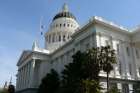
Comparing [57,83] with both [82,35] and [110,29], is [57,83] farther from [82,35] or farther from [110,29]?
[110,29]

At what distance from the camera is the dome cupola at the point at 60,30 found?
67062 mm

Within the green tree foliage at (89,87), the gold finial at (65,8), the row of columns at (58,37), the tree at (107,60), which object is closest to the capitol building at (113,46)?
the tree at (107,60)

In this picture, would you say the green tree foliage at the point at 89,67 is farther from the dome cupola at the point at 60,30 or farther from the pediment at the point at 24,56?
the dome cupola at the point at 60,30

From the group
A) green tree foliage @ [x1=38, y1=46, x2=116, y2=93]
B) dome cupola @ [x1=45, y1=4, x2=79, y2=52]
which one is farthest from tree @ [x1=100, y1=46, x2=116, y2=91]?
dome cupola @ [x1=45, y1=4, x2=79, y2=52]

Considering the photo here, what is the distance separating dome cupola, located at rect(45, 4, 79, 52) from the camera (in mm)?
67062

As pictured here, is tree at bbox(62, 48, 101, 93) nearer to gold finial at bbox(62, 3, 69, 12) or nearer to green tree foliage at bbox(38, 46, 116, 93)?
green tree foliage at bbox(38, 46, 116, 93)

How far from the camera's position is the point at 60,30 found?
6812 cm

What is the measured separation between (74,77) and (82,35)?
43.1 feet

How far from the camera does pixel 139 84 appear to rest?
36.6 m

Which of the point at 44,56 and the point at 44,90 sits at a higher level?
the point at 44,56

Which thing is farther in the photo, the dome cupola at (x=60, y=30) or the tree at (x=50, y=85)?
the dome cupola at (x=60, y=30)

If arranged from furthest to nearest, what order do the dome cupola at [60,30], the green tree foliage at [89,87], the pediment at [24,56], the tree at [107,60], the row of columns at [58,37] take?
1. the row of columns at [58,37]
2. the dome cupola at [60,30]
3. the pediment at [24,56]
4. the tree at [107,60]
5. the green tree foliage at [89,87]

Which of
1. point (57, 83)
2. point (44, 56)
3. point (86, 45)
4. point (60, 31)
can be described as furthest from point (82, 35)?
point (60, 31)

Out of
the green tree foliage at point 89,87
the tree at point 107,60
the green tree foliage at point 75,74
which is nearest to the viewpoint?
the green tree foliage at point 89,87
